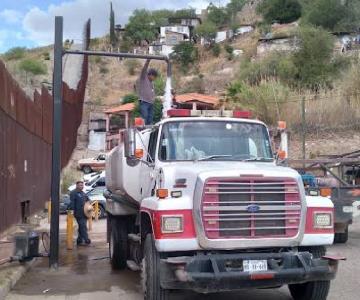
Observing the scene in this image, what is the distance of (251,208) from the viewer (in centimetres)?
760

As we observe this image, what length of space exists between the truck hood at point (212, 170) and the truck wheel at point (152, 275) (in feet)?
2.78

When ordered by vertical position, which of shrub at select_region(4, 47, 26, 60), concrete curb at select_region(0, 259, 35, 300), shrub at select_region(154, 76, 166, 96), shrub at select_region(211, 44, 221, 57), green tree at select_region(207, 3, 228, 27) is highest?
green tree at select_region(207, 3, 228, 27)

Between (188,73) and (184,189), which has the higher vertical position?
(188,73)

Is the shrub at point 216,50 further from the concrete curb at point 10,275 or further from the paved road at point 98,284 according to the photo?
the concrete curb at point 10,275

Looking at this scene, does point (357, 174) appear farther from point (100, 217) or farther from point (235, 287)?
point (100, 217)

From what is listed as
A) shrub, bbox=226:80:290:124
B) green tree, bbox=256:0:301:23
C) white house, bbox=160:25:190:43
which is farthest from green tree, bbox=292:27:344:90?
white house, bbox=160:25:190:43

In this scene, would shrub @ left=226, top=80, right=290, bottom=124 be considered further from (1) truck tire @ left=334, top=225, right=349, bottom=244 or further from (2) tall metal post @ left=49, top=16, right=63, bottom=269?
(2) tall metal post @ left=49, top=16, right=63, bottom=269

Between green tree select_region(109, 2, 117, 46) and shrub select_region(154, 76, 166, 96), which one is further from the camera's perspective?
green tree select_region(109, 2, 117, 46)

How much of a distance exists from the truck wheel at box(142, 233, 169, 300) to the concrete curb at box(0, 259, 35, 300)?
2.71 m

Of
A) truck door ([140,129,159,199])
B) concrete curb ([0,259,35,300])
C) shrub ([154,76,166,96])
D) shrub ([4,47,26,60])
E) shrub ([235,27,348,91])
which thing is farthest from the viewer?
shrub ([4,47,26,60])

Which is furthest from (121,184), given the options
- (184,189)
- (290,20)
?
(290,20)

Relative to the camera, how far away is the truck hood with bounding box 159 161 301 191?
759 cm

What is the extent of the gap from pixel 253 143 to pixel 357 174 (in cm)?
739

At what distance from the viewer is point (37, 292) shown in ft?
32.8
